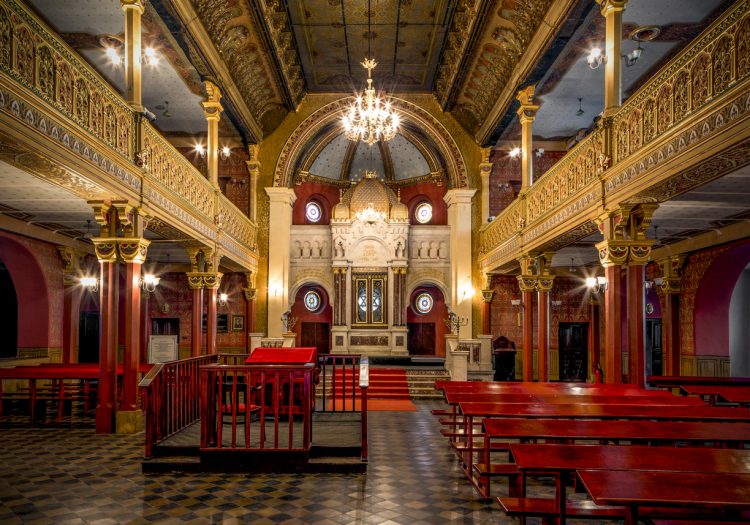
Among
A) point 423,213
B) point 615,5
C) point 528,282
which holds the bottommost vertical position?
point 528,282

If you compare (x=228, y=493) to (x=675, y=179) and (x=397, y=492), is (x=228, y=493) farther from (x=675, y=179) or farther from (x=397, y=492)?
(x=675, y=179)

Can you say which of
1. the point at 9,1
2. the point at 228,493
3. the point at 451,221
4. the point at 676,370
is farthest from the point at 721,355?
the point at 9,1

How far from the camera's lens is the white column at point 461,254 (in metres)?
20.2

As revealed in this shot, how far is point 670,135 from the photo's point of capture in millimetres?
7320

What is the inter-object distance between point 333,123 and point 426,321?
8.57 metres

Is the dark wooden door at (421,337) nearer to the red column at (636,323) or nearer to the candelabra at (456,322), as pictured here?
the candelabra at (456,322)

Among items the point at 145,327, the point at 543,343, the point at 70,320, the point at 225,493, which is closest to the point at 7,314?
the point at 70,320

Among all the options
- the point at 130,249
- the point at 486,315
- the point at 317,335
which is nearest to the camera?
the point at 130,249

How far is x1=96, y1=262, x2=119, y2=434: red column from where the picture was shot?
928 centimetres

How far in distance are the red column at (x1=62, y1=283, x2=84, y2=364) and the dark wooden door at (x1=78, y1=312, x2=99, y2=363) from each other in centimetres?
472

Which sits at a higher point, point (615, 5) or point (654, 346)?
point (615, 5)

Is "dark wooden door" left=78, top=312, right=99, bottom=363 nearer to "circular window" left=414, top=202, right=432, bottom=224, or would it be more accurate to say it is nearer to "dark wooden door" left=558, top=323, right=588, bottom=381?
"circular window" left=414, top=202, right=432, bottom=224

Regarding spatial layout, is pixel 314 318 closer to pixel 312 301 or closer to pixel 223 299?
pixel 312 301

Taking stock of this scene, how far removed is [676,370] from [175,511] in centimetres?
1475
